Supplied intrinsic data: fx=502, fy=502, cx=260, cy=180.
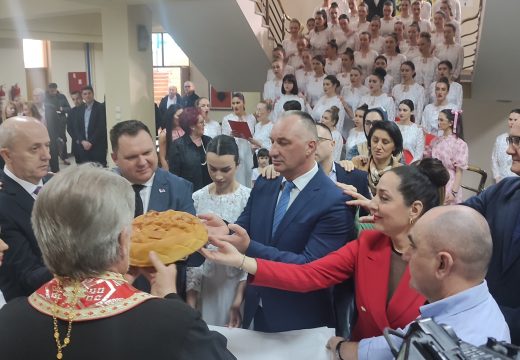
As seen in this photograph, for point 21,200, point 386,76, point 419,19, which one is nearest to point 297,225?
point 21,200

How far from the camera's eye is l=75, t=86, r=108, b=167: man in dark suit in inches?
306

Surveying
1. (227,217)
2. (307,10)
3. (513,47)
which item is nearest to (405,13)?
(513,47)

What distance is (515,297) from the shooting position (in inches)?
77.0

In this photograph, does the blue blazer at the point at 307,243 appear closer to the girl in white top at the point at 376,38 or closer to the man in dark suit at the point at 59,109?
the girl in white top at the point at 376,38

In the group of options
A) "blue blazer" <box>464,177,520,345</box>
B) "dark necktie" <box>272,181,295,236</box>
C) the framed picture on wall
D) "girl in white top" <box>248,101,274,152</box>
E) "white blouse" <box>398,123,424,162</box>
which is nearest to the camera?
"blue blazer" <box>464,177,520,345</box>

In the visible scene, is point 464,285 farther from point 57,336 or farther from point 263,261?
point 57,336

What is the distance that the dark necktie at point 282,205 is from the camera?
2191 mm

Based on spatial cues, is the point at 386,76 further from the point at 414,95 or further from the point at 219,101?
the point at 219,101

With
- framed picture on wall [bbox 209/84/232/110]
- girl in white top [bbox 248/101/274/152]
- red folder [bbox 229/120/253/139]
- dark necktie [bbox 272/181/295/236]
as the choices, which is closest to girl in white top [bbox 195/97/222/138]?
girl in white top [bbox 248/101/274/152]

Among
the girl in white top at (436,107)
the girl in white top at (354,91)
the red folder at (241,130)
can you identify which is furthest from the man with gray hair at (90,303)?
the girl in white top at (354,91)

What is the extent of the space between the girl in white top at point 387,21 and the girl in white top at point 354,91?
58.0 inches

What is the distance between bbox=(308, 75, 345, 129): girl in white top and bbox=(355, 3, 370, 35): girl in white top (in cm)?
210

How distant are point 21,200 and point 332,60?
22.9 feet

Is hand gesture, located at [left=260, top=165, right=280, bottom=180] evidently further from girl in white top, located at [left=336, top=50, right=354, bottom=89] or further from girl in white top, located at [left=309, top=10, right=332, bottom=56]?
girl in white top, located at [left=309, top=10, right=332, bottom=56]
